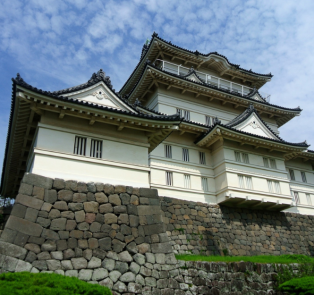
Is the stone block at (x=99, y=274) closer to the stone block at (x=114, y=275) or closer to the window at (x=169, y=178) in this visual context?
the stone block at (x=114, y=275)

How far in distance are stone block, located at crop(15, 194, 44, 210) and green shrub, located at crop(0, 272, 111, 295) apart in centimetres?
295

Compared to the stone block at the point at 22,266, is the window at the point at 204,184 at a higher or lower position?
higher

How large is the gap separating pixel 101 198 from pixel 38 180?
2379mm

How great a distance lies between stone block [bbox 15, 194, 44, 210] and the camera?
11000mm

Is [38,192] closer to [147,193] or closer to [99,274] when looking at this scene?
[99,274]

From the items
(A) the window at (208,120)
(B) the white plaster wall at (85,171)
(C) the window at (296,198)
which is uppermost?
(A) the window at (208,120)

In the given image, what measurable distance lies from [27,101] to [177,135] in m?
11.3

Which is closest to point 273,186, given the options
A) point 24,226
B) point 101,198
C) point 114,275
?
point 101,198

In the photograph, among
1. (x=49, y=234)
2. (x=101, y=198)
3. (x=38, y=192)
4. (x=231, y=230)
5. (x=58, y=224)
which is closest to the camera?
(x=49, y=234)

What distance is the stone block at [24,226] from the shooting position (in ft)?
34.3

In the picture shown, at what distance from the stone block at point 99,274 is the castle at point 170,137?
3491 mm

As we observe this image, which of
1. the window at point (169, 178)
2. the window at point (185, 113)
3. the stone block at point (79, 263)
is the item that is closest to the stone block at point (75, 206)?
the stone block at point (79, 263)

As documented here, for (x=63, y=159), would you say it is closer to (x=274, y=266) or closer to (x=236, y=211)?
(x=274, y=266)

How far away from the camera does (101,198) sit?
12.4m
